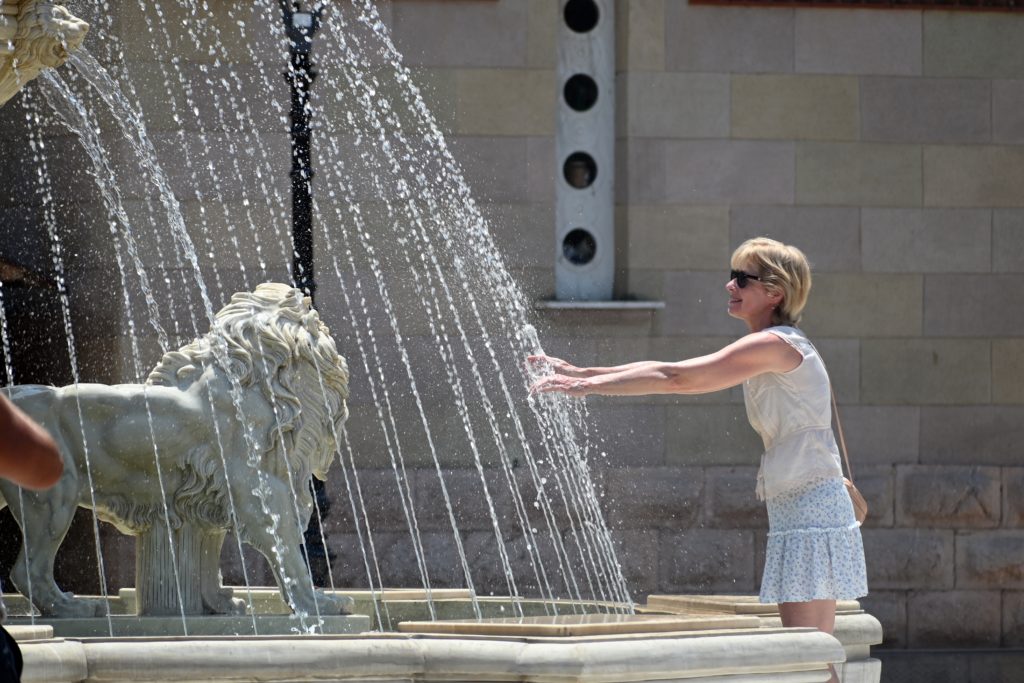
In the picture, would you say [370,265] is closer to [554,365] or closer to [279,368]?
[279,368]

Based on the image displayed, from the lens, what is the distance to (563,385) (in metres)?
5.62

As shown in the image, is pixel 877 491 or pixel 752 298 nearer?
pixel 752 298

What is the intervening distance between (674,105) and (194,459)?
23.2 feet

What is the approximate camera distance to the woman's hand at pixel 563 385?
5.57 meters

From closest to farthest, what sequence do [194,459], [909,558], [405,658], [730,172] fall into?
[405,658] < [194,459] < [909,558] < [730,172]

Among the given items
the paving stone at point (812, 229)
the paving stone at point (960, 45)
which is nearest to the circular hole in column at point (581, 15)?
the paving stone at point (812, 229)

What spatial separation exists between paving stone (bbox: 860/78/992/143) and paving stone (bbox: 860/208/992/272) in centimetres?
52

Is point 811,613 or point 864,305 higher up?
point 864,305

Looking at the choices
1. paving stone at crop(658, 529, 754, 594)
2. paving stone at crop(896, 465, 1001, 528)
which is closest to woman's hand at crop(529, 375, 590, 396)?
paving stone at crop(658, 529, 754, 594)

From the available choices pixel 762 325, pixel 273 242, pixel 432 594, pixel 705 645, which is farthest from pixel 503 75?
pixel 705 645

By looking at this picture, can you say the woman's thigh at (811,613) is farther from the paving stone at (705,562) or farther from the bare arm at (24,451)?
the paving stone at (705,562)

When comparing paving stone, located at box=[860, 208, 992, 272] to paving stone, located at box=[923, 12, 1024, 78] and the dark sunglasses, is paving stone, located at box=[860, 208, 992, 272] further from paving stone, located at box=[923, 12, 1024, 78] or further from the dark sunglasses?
the dark sunglasses

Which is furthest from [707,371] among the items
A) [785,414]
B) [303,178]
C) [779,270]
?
[303,178]

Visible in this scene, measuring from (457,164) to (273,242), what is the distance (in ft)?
4.30
